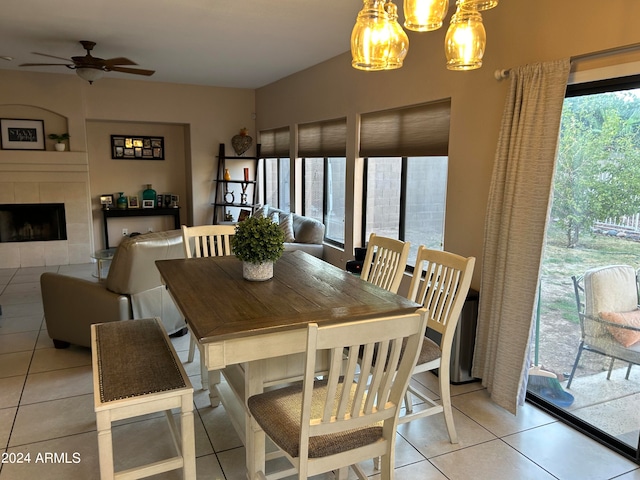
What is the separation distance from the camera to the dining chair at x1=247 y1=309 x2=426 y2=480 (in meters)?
1.48

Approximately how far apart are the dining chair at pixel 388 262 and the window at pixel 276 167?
3884 millimetres

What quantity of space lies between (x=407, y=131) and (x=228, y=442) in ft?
9.41

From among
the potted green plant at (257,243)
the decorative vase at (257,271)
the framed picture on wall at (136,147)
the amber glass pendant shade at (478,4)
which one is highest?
the amber glass pendant shade at (478,4)

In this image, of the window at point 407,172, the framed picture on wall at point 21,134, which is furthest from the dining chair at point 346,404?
the framed picture on wall at point 21,134

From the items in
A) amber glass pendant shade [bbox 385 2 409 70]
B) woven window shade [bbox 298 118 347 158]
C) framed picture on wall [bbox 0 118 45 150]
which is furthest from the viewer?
framed picture on wall [bbox 0 118 45 150]

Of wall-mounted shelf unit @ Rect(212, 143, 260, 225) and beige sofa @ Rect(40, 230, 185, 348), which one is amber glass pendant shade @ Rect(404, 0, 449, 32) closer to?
beige sofa @ Rect(40, 230, 185, 348)

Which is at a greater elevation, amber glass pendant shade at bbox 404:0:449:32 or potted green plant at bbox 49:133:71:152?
amber glass pendant shade at bbox 404:0:449:32

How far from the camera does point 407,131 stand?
4078 millimetres

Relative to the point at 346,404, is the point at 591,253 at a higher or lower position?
higher

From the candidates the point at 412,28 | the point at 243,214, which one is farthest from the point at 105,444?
the point at 243,214

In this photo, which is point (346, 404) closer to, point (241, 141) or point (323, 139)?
point (323, 139)

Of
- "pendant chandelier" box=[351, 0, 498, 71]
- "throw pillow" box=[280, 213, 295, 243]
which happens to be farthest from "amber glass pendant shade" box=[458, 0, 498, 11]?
"throw pillow" box=[280, 213, 295, 243]

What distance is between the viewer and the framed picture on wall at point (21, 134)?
21.0 ft

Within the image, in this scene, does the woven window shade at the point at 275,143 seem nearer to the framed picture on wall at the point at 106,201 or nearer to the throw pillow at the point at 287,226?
the throw pillow at the point at 287,226
